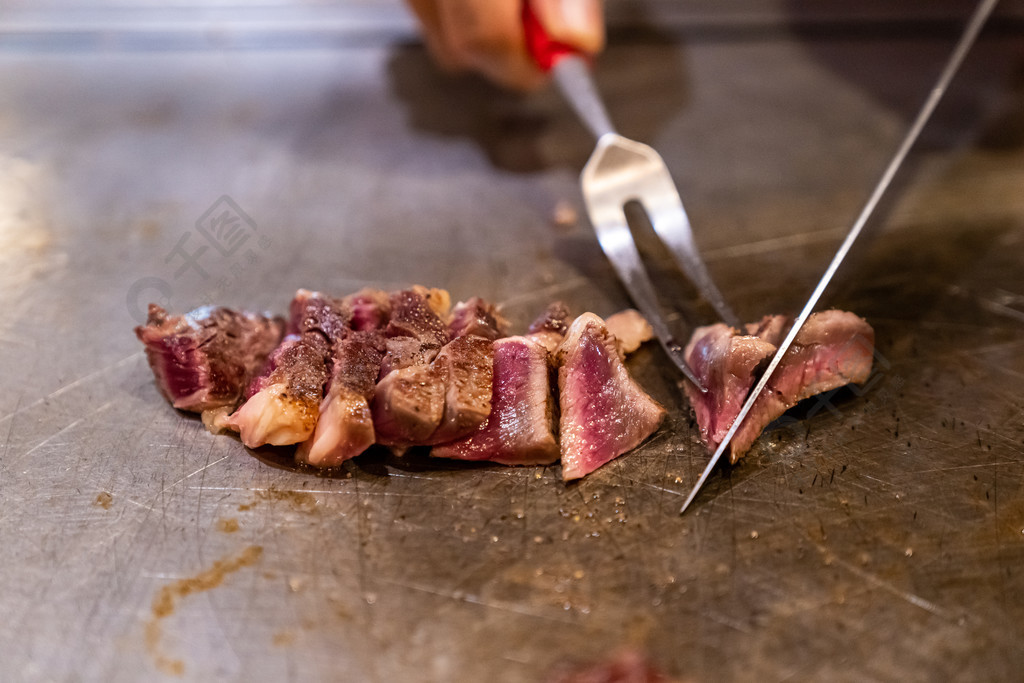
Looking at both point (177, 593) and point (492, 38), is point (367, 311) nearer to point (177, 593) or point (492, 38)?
point (177, 593)

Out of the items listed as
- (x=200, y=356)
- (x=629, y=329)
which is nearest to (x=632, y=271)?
(x=629, y=329)

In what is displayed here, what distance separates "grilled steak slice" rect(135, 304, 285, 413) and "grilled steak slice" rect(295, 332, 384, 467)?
1.41 feet

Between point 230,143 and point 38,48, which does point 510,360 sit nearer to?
point 230,143

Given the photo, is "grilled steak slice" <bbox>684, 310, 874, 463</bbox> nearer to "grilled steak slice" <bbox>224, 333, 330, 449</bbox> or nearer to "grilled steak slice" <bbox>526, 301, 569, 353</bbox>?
"grilled steak slice" <bbox>526, 301, 569, 353</bbox>

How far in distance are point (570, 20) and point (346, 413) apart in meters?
2.51

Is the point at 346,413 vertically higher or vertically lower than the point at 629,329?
higher

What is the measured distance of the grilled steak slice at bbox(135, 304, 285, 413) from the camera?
2789 mm

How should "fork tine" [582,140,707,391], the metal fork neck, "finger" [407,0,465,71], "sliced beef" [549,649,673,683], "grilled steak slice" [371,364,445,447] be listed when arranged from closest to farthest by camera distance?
"sliced beef" [549,649,673,683] → "grilled steak slice" [371,364,445,447] → "fork tine" [582,140,707,391] → the metal fork neck → "finger" [407,0,465,71]

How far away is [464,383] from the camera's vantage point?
2.64m

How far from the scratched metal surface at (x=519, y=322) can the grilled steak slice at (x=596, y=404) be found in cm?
8

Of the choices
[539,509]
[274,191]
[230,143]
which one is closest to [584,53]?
[274,191]

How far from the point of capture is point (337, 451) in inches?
101

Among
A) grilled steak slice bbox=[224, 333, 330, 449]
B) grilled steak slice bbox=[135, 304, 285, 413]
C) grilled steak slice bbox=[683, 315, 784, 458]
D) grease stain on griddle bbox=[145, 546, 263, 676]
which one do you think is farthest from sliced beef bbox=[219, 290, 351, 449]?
grilled steak slice bbox=[683, 315, 784, 458]

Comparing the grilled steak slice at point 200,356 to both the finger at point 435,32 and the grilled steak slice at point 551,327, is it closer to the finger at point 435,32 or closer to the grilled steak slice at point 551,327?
the grilled steak slice at point 551,327
